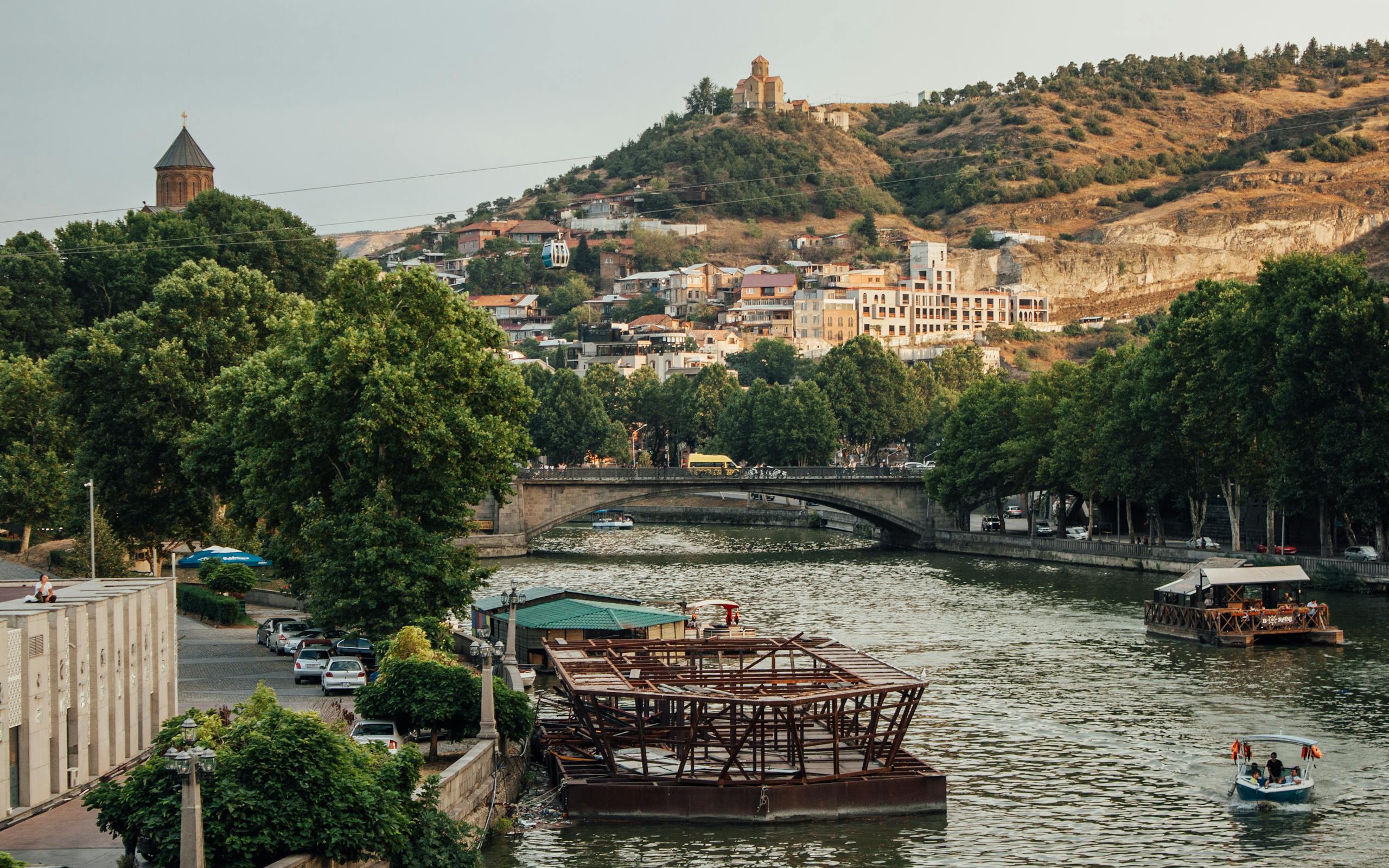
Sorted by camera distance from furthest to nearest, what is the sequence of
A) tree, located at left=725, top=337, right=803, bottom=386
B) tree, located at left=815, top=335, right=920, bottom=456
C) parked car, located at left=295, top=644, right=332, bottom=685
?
1. tree, located at left=725, top=337, right=803, bottom=386
2. tree, located at left=815, top=335, right=920, bottom=456
3. parked car, located at left=295, top=644, right=332, bottom=685

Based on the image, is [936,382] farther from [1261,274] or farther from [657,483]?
[1261,274]

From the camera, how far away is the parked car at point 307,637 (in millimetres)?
42000

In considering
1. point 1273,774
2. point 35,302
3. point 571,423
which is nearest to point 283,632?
point 1273,774

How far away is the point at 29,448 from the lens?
68.8 m

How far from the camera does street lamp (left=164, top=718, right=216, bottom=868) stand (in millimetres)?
16500

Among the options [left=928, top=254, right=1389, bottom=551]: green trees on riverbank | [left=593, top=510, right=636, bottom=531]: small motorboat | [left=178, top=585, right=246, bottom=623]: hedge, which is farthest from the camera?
[left=593, top=510, right=636, bottom=531]: small motorboat

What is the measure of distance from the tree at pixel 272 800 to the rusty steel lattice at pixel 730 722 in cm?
692

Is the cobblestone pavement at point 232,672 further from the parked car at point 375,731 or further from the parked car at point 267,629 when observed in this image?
the parked car at point 375,731

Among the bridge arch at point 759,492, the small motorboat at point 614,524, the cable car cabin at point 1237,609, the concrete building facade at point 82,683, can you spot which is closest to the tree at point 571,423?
the small motorboat at point 614,524

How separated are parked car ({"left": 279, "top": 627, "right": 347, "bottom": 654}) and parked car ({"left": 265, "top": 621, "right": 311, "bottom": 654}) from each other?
91 mm

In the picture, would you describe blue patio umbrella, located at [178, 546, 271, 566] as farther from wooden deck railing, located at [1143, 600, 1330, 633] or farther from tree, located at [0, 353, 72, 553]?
wooden deck railing, located at [1143, 600, 1330, 633]

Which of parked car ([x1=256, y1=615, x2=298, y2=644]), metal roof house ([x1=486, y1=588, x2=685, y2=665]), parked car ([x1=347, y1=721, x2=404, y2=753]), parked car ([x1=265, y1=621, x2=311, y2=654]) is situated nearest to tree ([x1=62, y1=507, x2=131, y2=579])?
parked car ([x1=256, y1=615, x2=298, y2=644])

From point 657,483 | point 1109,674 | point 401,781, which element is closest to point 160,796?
point 401,781

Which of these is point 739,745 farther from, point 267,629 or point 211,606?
point 211,606
